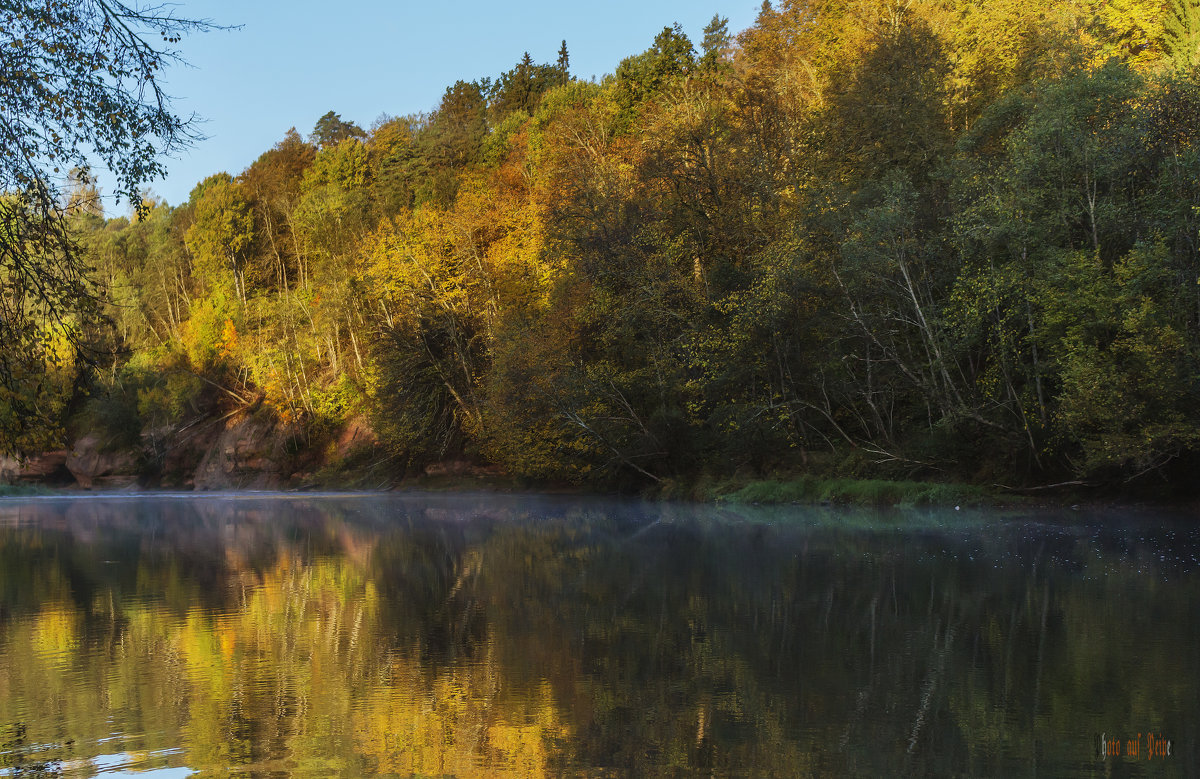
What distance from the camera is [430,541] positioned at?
1007 inches

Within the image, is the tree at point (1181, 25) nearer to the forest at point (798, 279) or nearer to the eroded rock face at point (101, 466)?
the forest at point (798, 279)

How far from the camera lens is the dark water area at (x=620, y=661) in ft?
23.1

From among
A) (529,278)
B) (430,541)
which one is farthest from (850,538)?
(529,278)

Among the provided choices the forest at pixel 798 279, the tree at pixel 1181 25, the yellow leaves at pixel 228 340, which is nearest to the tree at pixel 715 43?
the forest at pixel 798 279

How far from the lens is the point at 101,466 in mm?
72875

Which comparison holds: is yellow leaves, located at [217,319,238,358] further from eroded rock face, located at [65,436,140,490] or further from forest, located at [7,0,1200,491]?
eroded rock face, located at [65,436,140,490]

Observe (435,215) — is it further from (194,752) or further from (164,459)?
(194,752)

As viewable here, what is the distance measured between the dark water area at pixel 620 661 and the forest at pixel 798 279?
3.78m

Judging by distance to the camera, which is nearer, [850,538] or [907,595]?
[907,595]

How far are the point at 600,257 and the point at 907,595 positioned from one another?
27.3m

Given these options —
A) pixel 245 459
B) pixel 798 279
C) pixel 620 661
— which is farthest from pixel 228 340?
pixel 620 661

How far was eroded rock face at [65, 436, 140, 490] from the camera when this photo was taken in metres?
72.8

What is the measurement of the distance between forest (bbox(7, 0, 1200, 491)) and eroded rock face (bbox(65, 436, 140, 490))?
3.62 meters

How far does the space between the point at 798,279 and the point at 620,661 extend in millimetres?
25542
